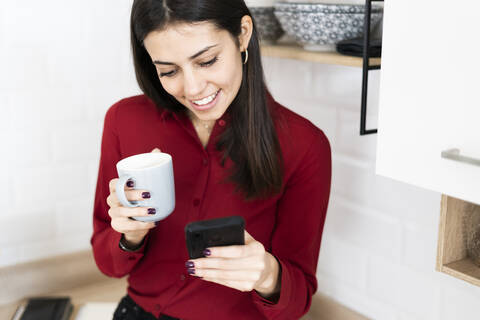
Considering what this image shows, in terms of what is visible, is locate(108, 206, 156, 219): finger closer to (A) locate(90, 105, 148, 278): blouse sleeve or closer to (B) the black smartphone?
(B) the black smartphone

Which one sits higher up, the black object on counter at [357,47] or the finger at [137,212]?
the black object on counter at [357,47]

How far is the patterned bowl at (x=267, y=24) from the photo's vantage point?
3.88ft

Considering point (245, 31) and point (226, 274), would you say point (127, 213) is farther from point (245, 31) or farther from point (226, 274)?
point (245, 31)

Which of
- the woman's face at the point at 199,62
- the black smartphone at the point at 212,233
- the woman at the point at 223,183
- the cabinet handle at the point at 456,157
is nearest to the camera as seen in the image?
the cabinet handle at the point at 456,157

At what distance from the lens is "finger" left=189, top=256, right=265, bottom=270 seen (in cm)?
79

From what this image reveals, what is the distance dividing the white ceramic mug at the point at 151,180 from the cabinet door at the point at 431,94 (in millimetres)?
325

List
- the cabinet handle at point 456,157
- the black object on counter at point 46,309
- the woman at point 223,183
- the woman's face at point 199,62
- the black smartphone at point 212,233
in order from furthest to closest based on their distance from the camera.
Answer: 1. the black object on counter at point 46,309
2. the woman at point 223,183
3. the woman's face at point 199,62
4. the black smartphone at point 212,233
5. the cabinet handle at point 456,157

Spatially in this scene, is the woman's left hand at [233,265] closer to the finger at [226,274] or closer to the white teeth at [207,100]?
the finger at [226,274]

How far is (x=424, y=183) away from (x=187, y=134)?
52 cm

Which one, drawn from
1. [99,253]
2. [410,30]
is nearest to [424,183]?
[410,30]

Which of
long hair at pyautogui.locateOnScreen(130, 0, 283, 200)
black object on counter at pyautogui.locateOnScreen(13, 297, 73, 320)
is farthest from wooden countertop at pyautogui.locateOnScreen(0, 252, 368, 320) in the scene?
long hair at pyautogui.locateOnScreen(130, 0, 283, 200)

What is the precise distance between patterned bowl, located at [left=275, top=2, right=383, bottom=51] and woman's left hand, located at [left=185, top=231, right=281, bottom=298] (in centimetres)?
43

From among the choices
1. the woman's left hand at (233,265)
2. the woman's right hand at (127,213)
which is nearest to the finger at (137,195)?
the woman's right hand at (127,213)

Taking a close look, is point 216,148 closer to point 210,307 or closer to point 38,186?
point 210,307
